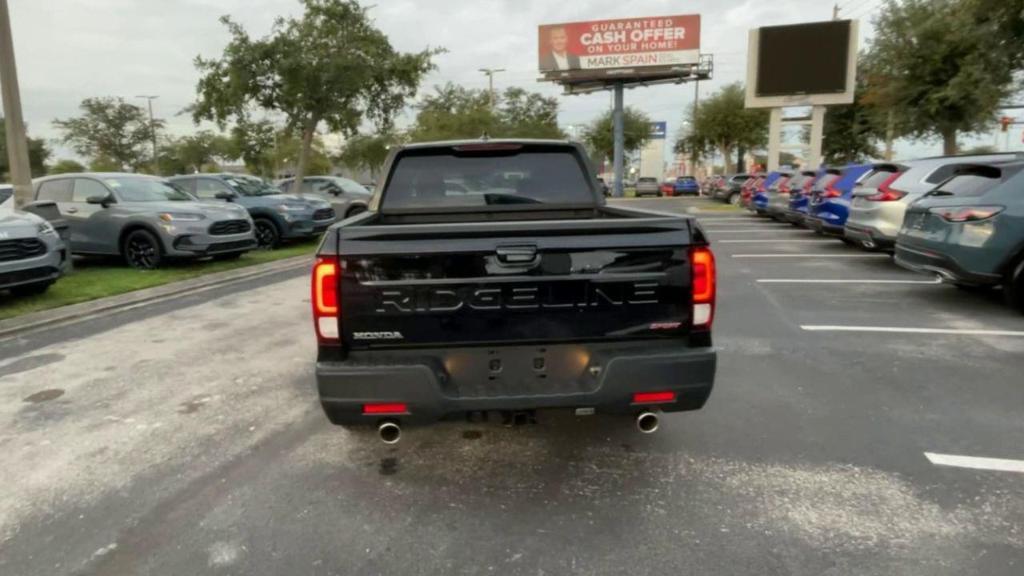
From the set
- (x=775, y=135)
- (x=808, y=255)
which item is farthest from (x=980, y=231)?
(x=775, y=135)

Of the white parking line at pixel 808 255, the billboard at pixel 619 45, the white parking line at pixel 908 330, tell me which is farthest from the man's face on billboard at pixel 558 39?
the white parking line at pixel 908 330

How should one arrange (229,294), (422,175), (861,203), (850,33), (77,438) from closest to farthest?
(77,438) → (422,175) → (229,294) → (861,203) → (850,33)

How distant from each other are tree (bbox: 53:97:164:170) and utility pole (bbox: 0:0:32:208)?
57.6 m

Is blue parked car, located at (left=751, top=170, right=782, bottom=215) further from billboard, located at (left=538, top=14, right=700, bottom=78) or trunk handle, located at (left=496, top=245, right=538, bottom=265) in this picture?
billboard, located at (left=538, top=14, right=700, bottom=78)

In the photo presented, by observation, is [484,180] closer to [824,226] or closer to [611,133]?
[824,226]

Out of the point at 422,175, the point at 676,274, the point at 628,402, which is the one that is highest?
the point at 422,175

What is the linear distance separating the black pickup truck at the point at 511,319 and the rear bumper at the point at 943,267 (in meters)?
5.19

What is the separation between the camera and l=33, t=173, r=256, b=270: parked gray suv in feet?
35.0

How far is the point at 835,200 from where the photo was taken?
42.0 ft

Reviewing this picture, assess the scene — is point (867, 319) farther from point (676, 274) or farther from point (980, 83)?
point (980, 83)

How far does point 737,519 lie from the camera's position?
3.15m

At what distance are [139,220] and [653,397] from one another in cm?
1018

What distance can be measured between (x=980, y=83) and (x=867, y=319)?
16.3 m

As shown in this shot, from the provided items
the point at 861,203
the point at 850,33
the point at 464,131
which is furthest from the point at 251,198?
the point at 464,131
